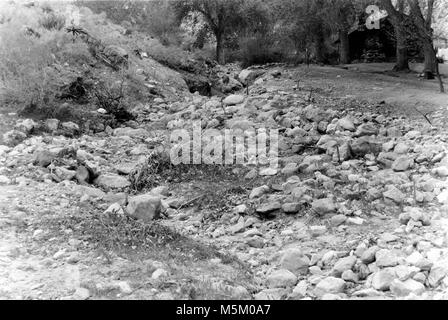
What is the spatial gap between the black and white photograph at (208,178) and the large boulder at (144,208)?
0.06 ft

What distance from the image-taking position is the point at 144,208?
17.3ft

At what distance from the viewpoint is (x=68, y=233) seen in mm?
4543

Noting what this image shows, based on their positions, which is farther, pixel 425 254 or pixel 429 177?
pixel 429 177

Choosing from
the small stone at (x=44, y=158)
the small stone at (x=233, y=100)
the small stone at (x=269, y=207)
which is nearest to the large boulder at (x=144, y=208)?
the small stone at (x=269, y=207)

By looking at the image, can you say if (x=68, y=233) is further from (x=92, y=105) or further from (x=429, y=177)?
(x=92, y=105)

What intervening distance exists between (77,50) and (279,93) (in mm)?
4698

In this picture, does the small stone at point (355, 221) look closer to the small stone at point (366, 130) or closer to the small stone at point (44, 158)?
the small stone at point (366, 130)

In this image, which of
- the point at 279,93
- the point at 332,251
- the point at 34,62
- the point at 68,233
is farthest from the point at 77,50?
the point at 332,251

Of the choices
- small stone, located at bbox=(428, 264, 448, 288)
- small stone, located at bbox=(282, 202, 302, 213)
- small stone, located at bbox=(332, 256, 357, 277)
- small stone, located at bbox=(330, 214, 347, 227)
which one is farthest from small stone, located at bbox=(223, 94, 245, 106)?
small stone, located at bbox=(428, 264, 448, 288)

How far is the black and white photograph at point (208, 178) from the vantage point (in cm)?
370

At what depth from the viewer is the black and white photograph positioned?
3.70m

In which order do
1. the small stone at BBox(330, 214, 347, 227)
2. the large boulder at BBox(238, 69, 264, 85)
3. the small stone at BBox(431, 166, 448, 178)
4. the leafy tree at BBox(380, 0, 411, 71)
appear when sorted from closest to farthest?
the small stone at BBox(330, 214, 347, 227), the small stone at BBox(431, 166, 448, 178), the leafy tree at BBox(380, 0, 411, 71), the large boulder at BBox(238, 69, 264, 85)

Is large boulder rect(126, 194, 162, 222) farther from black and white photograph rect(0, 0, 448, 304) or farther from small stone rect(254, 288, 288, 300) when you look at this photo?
small stone rect(254, 288, 288, 300)

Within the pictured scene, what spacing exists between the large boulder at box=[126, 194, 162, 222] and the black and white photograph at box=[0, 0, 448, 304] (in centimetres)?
2
